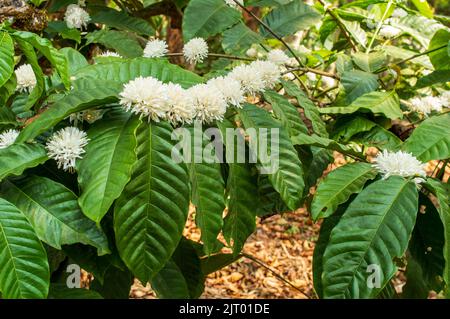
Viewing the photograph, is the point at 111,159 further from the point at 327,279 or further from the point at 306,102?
the point at 306,102

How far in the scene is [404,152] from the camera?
34.6 inches

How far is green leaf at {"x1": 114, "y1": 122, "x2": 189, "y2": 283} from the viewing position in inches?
27.9

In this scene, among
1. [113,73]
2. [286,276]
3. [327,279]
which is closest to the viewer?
[327,279]

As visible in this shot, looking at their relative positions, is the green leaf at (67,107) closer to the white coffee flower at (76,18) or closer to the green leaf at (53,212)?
the green leaf at (53,212)

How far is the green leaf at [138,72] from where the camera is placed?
0.92 meters

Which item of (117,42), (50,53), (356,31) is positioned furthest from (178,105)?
(356,31)

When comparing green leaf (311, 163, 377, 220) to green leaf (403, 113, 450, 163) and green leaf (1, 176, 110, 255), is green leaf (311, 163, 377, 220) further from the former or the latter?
green leaf (1, 176, 110, 255)

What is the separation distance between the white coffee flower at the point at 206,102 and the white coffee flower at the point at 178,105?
0.01m

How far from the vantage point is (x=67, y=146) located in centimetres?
76

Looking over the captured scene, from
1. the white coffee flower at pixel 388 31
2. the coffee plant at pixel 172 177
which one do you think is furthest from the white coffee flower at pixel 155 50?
the white coffee flower at pixel 388 31

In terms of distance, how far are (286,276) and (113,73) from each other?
1933 mm

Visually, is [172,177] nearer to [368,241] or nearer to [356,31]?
[368,241]
